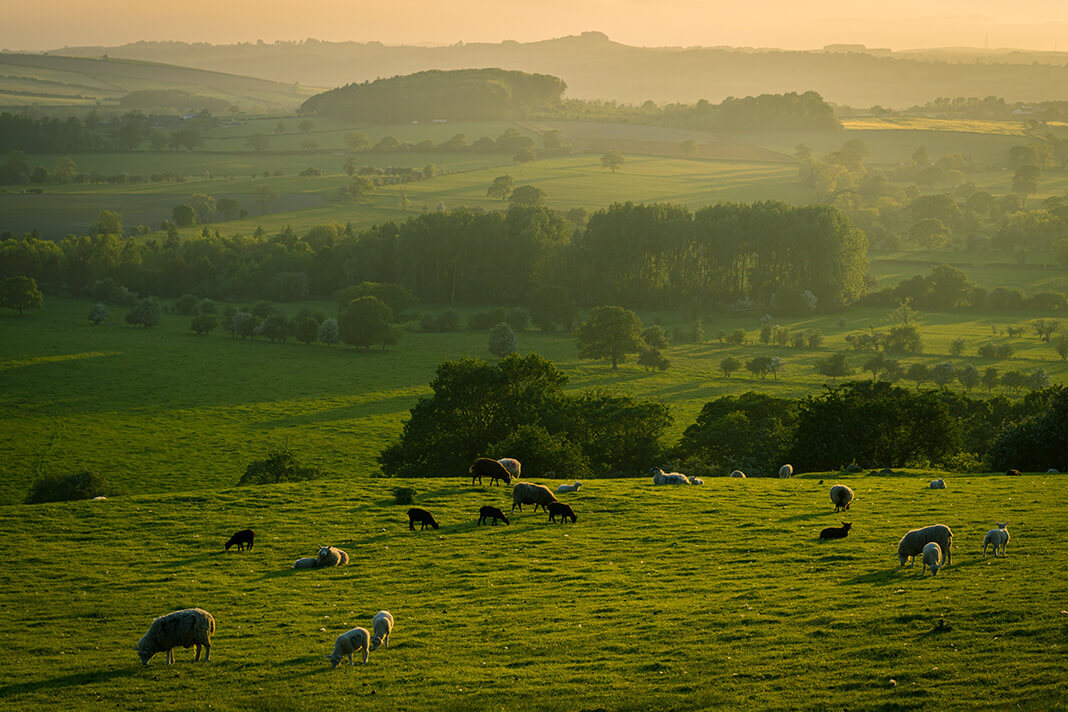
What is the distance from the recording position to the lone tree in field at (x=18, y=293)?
118625 millimetres

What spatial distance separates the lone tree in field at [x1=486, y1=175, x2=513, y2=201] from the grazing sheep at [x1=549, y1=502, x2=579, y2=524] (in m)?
172

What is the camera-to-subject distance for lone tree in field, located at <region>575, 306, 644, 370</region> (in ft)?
324

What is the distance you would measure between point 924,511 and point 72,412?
72575 millimetres

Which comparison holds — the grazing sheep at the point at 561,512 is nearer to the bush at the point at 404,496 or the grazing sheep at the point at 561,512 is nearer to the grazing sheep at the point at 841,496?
the bush at the point at 404,496

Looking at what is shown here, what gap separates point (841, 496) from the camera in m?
30.8

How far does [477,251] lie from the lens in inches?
5709

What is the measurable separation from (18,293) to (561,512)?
114691 millimetres

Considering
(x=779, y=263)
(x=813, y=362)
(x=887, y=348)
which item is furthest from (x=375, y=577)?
(x=779, y=263)

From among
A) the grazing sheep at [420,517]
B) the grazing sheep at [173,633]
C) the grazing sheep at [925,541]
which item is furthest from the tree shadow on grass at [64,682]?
the grazing sheep at [925,541]

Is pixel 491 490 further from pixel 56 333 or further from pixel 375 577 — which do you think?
pixel 56 333

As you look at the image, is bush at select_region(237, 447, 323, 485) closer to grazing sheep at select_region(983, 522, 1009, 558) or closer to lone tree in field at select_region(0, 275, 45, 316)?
grazing sheep at select_region(983, 522, 1009, 558)

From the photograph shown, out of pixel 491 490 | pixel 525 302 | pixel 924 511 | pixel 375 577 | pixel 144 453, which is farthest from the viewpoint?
pixel 525 302

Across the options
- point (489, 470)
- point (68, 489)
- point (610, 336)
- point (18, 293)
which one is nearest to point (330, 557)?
point (489, 470)

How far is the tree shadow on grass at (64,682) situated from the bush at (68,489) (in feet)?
111
